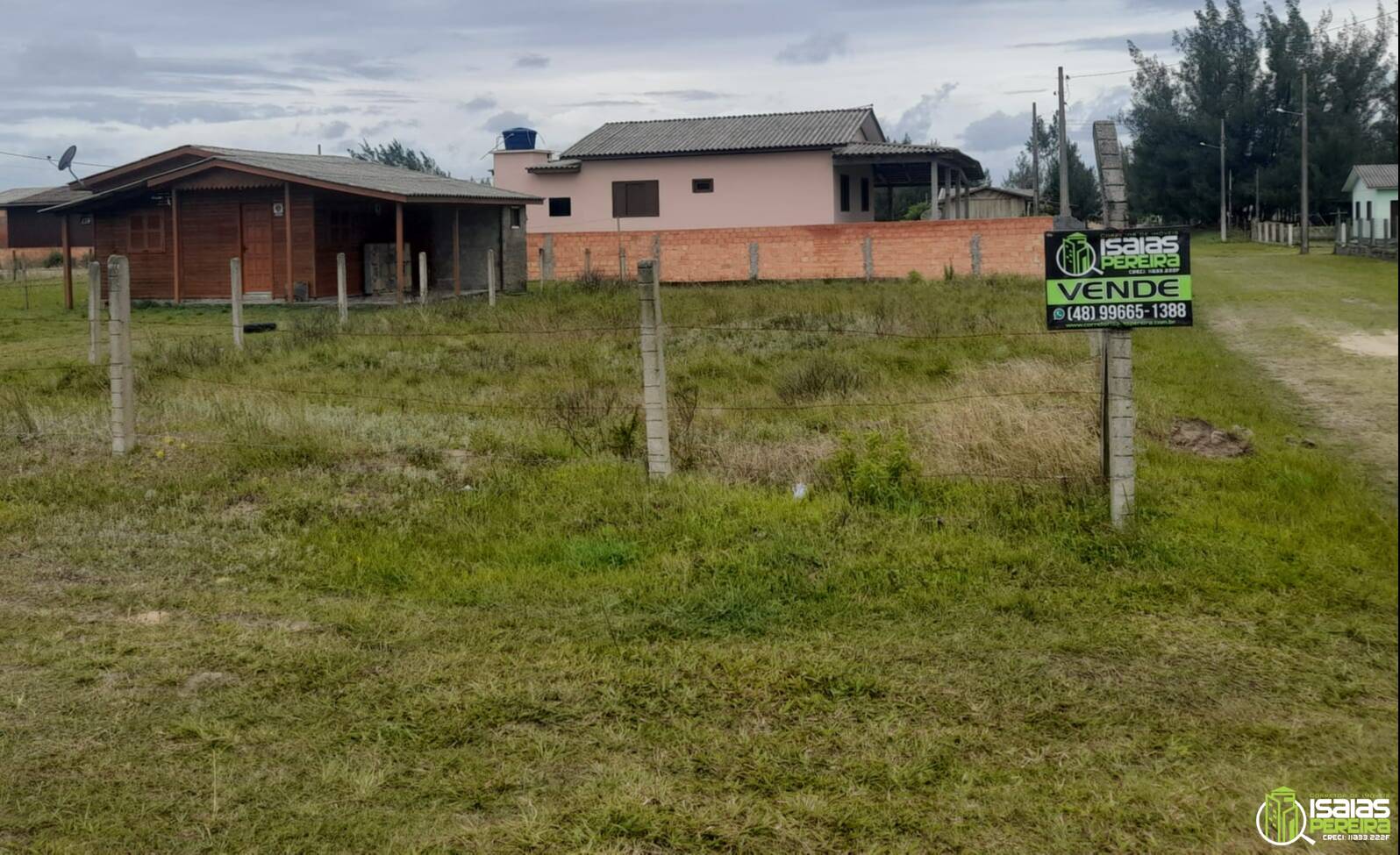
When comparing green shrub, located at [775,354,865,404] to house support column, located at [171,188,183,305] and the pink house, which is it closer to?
house support column, located at [171,188,183,305]

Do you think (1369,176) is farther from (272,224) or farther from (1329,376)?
(1329,376)

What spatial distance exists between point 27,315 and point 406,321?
1166 cm

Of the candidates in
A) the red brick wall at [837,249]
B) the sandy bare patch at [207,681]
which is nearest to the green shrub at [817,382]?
the sandy bare patch at [207,681]

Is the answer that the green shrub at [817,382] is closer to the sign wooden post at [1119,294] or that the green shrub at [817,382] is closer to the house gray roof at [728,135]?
the sign wooden post at [1119,294]

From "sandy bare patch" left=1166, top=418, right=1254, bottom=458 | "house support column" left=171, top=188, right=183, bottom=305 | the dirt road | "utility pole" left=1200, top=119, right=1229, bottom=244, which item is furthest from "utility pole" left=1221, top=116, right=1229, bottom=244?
"sandy bare patch" left=1166, top=418, right=1254, bottom=458

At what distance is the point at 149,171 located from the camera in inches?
1297

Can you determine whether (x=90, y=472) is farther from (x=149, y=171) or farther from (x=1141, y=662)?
(x=149, y=171)

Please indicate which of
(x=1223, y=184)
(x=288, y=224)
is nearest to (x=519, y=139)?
(x=288, y=224)

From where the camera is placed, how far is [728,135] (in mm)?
42500

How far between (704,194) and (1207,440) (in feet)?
108

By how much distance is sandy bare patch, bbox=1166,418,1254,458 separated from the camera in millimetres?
9742

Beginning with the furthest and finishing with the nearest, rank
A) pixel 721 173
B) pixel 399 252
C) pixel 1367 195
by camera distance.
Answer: pixel 1367 195 → pixel 721 173 → pixel 399 252

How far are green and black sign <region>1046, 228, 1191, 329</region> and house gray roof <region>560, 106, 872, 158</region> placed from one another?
108ft

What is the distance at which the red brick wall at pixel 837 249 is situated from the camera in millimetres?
34594
